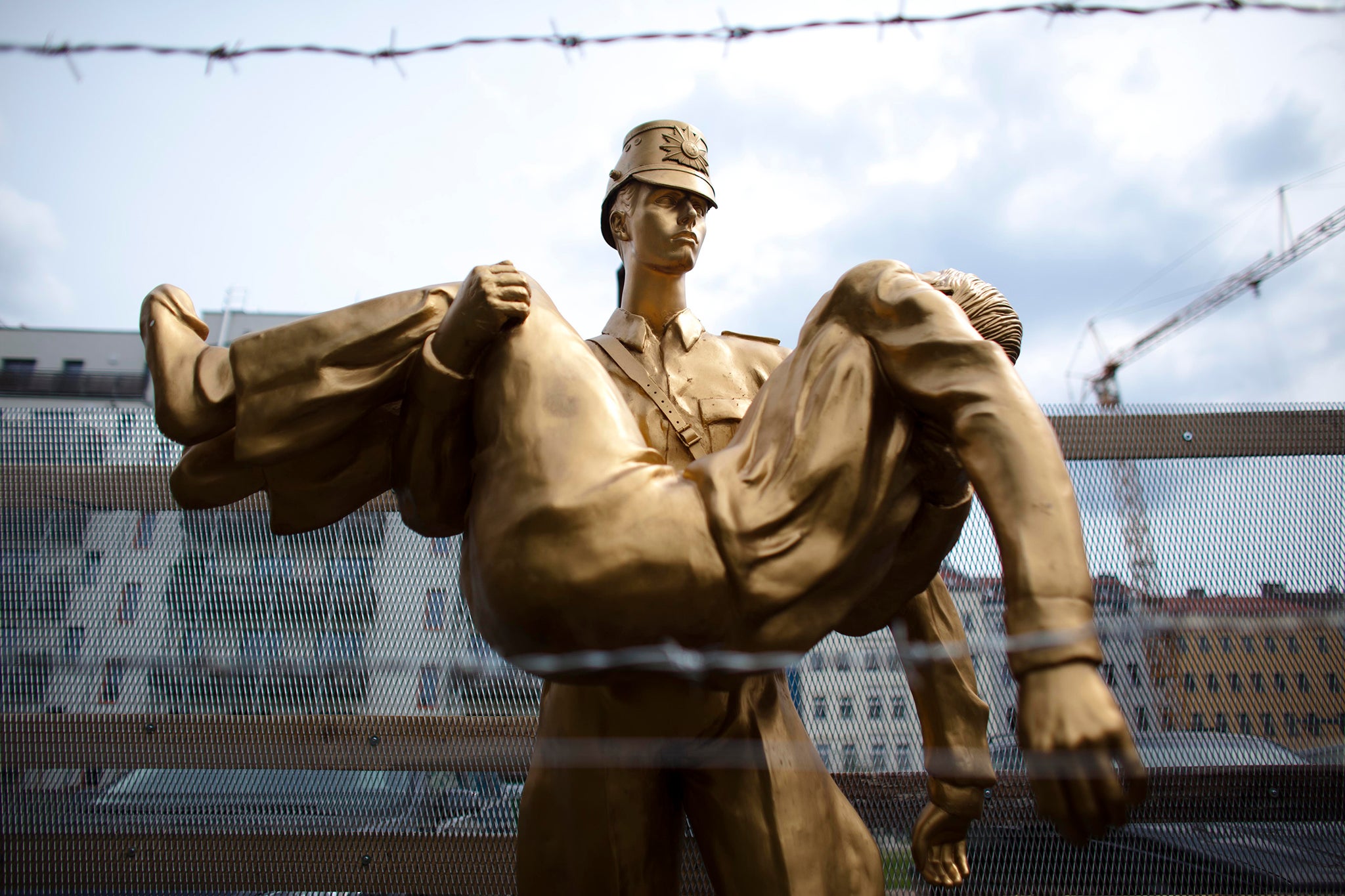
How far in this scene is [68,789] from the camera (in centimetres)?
331

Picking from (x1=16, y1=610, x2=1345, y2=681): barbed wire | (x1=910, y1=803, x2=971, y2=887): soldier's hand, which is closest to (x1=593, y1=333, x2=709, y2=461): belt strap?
(x1=910, y1=803, x2=971, y2=887): soldier's hand

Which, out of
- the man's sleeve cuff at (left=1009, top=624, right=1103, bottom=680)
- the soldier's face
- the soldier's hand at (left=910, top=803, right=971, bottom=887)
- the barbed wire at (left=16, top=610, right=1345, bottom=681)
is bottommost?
the soldier's hand at (left=910, top=803, right=971, bottom=887)

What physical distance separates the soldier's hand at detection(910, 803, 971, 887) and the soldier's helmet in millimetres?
1353

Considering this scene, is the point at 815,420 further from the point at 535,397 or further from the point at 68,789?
the point at 68,789

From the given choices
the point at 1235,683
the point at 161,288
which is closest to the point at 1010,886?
the point at 1235,683

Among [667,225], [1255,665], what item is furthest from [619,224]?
[1255,665]

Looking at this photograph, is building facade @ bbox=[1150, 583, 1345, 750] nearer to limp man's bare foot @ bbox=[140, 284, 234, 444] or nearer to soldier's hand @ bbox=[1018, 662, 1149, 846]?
soldier's hand @ bbox=[1018, 662, 1149, 846]

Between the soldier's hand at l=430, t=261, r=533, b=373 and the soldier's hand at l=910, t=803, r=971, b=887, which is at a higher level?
the soldier's hand at l=430, t=261, r=533, b=373

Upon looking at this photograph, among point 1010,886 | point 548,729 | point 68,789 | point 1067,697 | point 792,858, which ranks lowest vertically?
point 1010,886

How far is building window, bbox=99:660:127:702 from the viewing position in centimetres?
342

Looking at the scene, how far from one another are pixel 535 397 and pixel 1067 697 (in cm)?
87

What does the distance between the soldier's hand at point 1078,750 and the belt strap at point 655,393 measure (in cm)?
75

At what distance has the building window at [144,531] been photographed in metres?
3.59

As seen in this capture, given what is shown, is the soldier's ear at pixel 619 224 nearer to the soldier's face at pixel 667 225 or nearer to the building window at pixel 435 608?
the soldier's face at pixel 667 225
